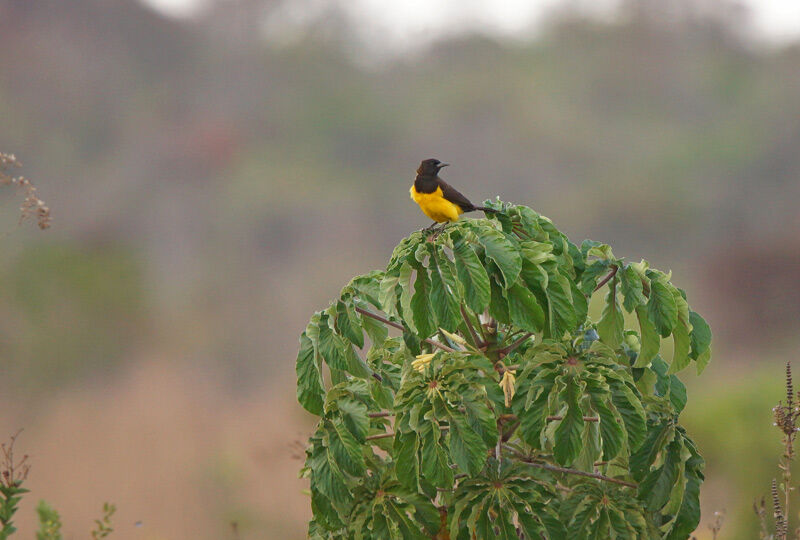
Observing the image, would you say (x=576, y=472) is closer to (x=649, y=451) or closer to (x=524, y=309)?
(x=649, y=451)

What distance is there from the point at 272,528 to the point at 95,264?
13.7ft

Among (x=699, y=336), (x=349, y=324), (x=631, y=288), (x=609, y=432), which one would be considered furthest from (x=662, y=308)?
(x=349, y=324)

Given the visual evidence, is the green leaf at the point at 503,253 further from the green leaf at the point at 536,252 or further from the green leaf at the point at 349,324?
Result: the green leaf at the point at 349,324

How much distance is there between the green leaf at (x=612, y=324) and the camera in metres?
2.36

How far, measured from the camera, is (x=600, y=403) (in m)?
2.09

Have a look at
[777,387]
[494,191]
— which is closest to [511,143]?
[494,191]

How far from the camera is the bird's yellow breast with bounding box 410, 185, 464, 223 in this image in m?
2.79

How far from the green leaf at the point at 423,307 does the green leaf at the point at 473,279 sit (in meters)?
0.09

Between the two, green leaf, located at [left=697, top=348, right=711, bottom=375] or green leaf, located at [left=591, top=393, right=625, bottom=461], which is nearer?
green leaf, located at [left=591, top=393, right=625, bottom=461]

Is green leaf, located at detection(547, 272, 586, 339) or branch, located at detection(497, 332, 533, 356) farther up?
branch, located at detection(497, 332, 533, 356)

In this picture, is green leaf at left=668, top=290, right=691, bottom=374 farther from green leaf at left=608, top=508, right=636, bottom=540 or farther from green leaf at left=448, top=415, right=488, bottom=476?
green leaf at left=448, top=415, right=488, bottom=476

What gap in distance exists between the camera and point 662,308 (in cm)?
222

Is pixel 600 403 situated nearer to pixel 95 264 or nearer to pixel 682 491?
pixel 682 491

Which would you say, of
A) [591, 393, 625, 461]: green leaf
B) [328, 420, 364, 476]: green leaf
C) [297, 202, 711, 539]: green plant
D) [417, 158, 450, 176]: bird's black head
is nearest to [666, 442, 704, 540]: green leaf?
[297, 202, 711, 539]: green plant
